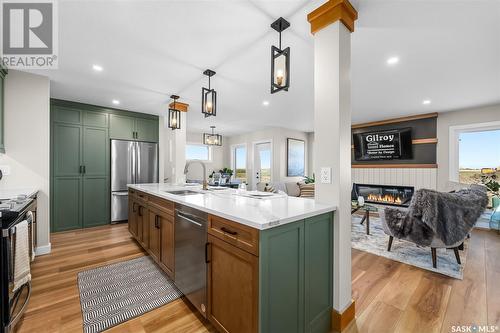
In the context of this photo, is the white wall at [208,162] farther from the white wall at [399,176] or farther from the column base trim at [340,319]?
the column base trim at [340,319]

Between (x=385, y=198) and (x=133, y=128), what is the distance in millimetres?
6386

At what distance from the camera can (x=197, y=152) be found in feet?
26.6

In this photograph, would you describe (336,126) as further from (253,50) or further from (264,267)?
(253,50)

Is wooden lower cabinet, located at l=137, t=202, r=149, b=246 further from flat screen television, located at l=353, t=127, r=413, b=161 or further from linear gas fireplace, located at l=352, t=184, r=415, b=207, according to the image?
flat screen television, located at l=353, t=127, r=413, b=161

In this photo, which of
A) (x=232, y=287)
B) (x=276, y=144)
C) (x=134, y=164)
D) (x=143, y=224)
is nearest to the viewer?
(x=232, y=287)

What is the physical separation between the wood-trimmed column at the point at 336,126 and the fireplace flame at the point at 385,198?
4530mm

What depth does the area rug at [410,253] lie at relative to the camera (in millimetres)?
2543

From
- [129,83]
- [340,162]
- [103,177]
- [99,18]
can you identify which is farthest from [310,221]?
[103,177]

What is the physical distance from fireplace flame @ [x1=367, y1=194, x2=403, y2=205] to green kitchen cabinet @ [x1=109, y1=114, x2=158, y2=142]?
578 cm

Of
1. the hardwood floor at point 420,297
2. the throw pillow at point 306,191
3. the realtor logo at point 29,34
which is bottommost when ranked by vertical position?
the hardwood floor at point 420,297

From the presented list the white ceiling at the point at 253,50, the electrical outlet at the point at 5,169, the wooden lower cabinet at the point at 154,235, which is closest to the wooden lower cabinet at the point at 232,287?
the wooden lower cabinet at the point at 154,235

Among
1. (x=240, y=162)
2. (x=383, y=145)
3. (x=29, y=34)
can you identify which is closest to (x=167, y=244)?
(x=29, y=34)

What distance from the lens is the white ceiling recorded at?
1.73 meters

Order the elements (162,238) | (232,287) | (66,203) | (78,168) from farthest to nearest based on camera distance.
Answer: (78,168) < (66,203) < (162,238) < (232,287)
